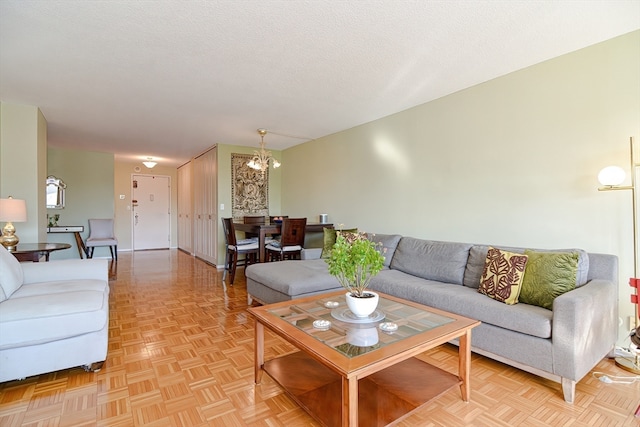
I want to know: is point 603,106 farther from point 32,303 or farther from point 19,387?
point 19,387

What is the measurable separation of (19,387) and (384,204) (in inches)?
139

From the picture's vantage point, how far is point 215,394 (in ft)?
5.86

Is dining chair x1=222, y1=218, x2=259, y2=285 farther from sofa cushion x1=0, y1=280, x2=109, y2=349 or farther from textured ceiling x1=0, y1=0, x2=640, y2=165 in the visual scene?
sofa cushion x1=0, y1=280, x2=109, y2=349

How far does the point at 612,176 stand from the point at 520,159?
70 centimetres

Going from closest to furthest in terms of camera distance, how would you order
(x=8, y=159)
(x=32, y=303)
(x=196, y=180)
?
1. (x=32, y=303)
2. (x=8, y=159)
3. (x=196, y=180)

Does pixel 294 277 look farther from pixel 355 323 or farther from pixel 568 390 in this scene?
pixel 568 390

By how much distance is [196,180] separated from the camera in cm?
674

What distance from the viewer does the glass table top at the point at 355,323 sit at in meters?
1.46

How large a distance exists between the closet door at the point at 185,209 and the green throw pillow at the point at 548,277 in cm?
670

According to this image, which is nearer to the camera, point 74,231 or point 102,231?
point 74,231

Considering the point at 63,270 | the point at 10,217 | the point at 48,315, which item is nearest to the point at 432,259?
the point at 48,315

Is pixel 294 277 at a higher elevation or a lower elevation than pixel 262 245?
lower

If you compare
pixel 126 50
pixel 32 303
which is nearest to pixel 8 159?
pixel 126 50

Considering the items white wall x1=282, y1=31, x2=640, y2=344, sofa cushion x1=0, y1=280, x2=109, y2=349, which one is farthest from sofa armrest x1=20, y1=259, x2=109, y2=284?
white wall x1=282, y1=31, x2=640, y2=344
